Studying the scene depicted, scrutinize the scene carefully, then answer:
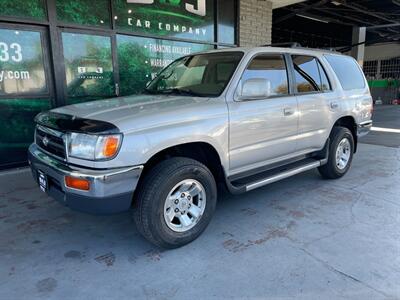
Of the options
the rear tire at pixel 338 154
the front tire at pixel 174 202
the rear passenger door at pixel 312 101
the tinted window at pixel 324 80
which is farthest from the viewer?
the rear tire at pixel 338 154

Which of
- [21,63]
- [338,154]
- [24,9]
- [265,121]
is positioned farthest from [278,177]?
[24,9]

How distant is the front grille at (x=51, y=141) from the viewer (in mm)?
2752

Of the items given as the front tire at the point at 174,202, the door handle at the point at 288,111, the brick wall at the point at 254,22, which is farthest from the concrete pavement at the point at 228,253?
the brick wall at the point at 254,22

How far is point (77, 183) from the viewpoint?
2541 mm

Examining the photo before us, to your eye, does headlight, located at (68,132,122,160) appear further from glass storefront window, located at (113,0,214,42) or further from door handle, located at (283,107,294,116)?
glass storefront window, located at (113,0,214,42)

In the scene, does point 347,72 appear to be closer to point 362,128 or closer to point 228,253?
point 362,128

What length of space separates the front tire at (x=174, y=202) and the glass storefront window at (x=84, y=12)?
4.33m

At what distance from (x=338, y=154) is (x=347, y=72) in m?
1.29

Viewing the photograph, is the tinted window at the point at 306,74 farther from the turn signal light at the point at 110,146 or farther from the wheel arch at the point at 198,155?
the turn signal light at the point at 110,146

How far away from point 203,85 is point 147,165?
1179 mm

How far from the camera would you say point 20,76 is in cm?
544

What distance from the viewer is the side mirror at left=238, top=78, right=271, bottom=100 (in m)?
3.32

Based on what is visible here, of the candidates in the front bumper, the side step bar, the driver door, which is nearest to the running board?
the side step bar

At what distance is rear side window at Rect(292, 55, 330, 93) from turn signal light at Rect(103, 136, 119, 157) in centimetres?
251
